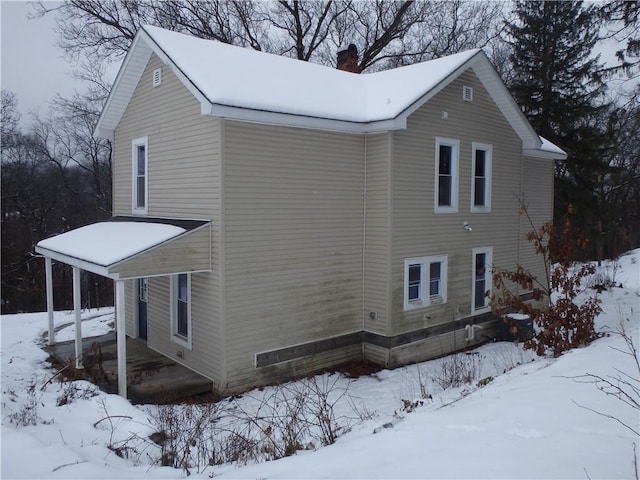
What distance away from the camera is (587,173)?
78.3ft

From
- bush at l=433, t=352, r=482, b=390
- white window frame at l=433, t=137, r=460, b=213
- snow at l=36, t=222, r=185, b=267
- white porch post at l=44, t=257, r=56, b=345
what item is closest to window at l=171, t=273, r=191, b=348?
snow at l=36, t=222, r=185, b=267

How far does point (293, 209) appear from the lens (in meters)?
10.5

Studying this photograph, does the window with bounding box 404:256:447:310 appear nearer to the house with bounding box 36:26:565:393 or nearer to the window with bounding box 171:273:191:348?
the house with bounding box 36:26:565:393

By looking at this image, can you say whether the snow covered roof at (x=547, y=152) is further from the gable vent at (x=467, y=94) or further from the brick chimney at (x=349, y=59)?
the brick chimney at (x=349, y=59)

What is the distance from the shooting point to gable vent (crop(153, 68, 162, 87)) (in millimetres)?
11195

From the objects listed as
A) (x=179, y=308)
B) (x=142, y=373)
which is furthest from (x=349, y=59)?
(x=142, y=373)

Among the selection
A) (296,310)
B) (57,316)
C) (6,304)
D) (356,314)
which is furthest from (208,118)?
(6,304)

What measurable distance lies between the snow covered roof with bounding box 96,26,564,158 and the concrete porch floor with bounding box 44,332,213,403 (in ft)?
17.2

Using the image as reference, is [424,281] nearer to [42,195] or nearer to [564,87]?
[564,87]

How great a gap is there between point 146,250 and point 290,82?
517 cm

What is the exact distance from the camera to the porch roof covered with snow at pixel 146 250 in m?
8.84

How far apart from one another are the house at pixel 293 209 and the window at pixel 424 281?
1.9 inches

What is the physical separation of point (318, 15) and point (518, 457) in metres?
26.6

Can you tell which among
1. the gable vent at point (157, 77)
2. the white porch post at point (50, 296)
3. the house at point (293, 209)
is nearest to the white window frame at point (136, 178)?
the house at point (293, 209)
